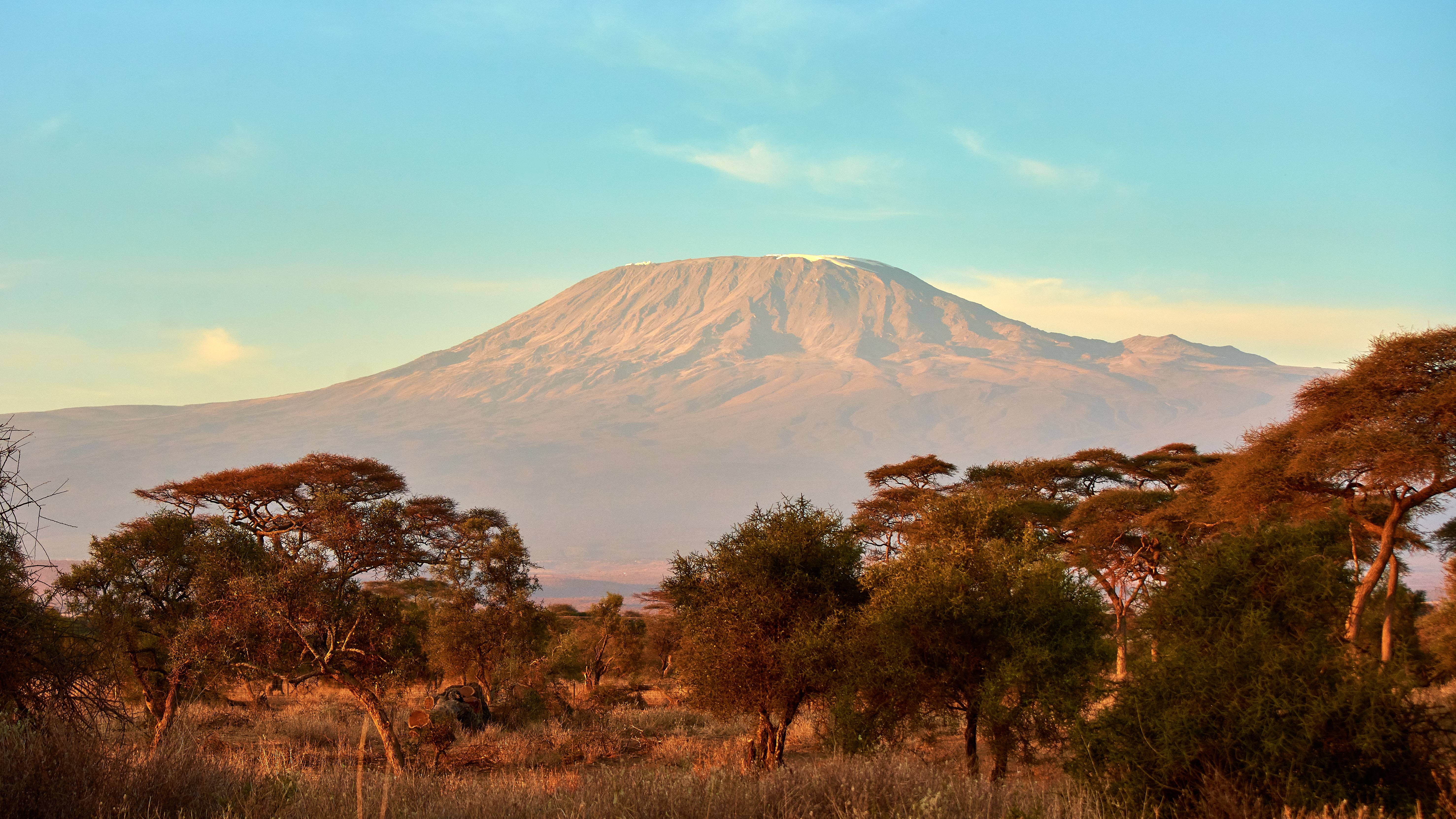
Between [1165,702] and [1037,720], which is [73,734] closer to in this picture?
[1165,702]

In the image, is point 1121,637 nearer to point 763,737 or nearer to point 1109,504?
point 1109,504

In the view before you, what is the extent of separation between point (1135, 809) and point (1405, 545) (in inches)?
909

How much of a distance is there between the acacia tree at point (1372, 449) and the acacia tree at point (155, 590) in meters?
22.4

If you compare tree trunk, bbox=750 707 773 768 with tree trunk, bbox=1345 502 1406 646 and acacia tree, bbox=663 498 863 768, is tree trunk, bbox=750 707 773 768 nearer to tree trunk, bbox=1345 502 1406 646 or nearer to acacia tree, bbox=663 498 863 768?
acacia tree, bbox=663 498 863 768

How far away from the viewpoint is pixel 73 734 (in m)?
7.13

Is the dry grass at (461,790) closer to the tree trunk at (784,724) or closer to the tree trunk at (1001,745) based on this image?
the tree trunk at (1001,745)

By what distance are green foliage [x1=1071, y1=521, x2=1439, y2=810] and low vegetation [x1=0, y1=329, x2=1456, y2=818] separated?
38mm

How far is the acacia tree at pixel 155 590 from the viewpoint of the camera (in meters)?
18.7

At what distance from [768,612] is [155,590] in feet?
49.3

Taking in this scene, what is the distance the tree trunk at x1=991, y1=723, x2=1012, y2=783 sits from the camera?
15.1 meters

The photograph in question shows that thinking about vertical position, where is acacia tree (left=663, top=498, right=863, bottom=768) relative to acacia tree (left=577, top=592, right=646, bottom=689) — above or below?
above

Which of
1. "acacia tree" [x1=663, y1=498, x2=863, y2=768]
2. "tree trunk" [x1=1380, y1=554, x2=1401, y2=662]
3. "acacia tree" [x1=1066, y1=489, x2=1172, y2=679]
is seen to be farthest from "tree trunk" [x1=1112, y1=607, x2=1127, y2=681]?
"acacia tree" [x1=663, y1=498, x2=863, y2=768]

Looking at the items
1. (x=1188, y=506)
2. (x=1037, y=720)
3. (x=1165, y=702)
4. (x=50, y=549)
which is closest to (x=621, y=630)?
(x=1188, y=506)

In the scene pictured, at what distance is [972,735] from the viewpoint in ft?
53.0
